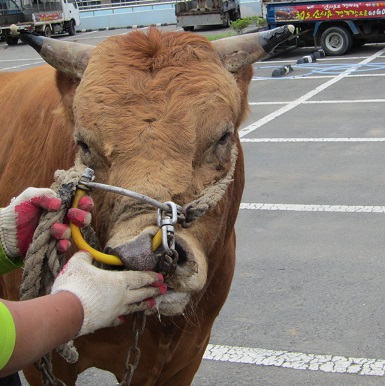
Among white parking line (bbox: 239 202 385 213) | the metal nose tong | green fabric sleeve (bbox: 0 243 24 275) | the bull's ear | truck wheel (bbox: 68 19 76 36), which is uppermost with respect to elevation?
the bull's ear

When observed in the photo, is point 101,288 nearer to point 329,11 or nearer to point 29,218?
point 29,218

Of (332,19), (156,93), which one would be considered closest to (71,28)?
(332,19)

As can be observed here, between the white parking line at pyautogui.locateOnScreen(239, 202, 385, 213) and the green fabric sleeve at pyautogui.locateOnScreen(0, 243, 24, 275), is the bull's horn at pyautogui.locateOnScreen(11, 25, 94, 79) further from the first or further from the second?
the white parking line at pyautogui.locateOnScreen(239, 202, 385, 213)

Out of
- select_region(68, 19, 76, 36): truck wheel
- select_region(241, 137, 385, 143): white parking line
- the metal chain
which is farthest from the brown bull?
select_region(68, 19, 76, 36): truck wheel

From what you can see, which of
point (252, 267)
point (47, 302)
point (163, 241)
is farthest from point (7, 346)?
point (252, 267)

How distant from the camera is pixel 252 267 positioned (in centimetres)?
625

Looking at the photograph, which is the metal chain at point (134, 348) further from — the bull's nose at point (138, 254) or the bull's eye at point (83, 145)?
the bull's eye at point (83, 145)

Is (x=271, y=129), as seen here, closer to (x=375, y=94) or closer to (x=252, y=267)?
(x=375, y=94)

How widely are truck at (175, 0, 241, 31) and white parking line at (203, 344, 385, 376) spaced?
2504 cm

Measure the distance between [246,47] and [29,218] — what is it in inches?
54.7

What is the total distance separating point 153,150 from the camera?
2719 mm

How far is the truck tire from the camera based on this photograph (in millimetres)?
19344

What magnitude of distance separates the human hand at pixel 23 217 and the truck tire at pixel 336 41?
17720mm

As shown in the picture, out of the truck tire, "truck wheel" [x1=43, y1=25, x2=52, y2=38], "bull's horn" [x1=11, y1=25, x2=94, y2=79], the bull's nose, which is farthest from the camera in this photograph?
"truck wheel" [x1=43, y1=25, x2=52, y2=38]
